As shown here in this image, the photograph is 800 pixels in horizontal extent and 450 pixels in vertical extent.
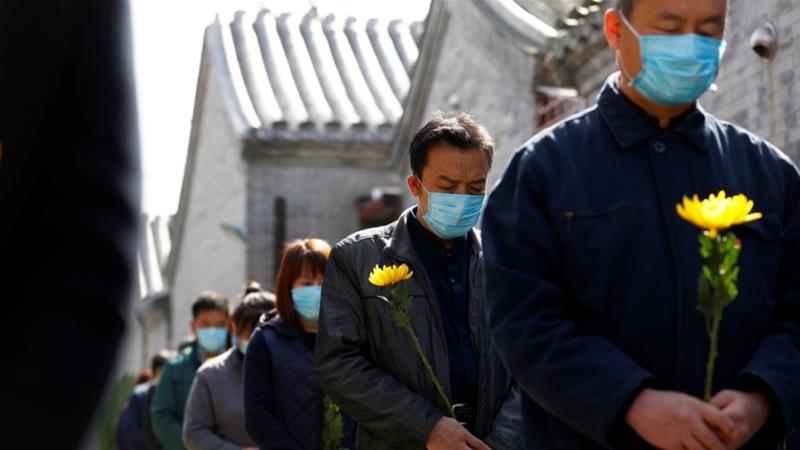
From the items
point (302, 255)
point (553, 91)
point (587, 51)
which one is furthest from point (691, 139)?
point (553, 91)

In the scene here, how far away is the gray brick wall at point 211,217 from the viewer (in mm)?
25703

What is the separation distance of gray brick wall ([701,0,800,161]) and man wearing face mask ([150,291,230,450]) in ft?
12.6

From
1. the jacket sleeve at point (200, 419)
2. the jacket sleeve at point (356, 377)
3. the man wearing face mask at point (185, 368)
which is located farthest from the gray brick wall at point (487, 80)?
the jacket sleeve at point (356, 377)

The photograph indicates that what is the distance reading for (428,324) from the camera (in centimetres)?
440

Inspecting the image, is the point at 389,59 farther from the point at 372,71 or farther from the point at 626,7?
the point at 626,7

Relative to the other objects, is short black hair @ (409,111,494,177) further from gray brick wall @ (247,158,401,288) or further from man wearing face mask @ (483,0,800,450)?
gray brick wall @ (247,158,401,288)

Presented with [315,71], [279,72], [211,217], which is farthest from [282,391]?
[211,217]

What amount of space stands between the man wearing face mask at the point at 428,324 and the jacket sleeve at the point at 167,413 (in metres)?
5.22

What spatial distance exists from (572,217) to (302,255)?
3.82 metres

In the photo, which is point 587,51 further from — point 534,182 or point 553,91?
point 534,182

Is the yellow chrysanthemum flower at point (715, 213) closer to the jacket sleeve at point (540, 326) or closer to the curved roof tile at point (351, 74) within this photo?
the jacket sleeve at point (540, 326)

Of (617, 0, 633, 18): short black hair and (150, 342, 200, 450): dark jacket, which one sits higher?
(617, 0, 633, 18): short black hair

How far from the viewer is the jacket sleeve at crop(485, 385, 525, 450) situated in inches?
170

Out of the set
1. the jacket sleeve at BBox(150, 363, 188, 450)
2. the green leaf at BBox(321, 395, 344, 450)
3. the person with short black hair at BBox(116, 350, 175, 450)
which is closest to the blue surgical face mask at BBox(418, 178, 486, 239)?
the green leaf at BBox(321, 395, 344, 450)
